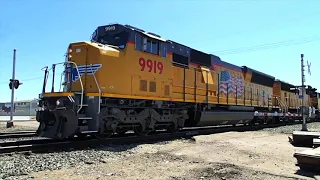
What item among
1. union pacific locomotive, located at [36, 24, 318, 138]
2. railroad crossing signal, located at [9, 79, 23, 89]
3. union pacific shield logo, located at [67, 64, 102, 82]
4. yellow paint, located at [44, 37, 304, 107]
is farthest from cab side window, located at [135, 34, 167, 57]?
railroad crossing signal, located at [9, 79, 23, 89]

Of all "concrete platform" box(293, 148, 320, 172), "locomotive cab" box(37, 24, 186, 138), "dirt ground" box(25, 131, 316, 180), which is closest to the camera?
"dirt ground" box(25, 131, 316, 180)

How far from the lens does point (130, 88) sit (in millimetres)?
10375

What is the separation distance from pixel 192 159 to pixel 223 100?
954 cm

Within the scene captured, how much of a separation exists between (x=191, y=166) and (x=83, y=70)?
5161mm

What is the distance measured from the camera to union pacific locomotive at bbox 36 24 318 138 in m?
9.12

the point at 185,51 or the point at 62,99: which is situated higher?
the point at 185,51

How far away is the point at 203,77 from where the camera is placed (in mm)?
14828

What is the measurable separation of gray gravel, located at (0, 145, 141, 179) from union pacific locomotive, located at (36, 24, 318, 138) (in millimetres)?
1240

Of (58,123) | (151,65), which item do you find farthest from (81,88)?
(151,65)

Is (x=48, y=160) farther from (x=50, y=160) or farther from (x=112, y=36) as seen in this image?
(x=112, y=36)

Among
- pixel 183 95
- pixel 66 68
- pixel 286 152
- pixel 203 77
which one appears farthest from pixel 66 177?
pixel 203 77

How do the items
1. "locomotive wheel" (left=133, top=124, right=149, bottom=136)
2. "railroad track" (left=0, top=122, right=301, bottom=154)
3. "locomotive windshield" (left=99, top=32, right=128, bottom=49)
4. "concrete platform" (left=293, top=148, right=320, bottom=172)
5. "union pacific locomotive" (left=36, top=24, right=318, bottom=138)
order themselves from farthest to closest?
"locomotive wheel" (left=133, top=124, right=149, bottom=136) → "locomotive windshield" (left=99, top=32, right=128, bottom=49) → "union pacific locomotive" (left=36, top=24, right=318, bottom=138) → "railroad track" (left=0, top=122, right=301, bottom=154) → "concrete platform" (left=293, top=148, right=320, bottom=172)

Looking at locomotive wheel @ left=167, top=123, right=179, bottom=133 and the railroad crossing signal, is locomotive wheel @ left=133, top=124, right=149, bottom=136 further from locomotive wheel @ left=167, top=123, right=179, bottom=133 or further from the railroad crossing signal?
the railroad crossing signal

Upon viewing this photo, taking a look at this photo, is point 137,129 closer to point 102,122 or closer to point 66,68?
point 102,122
